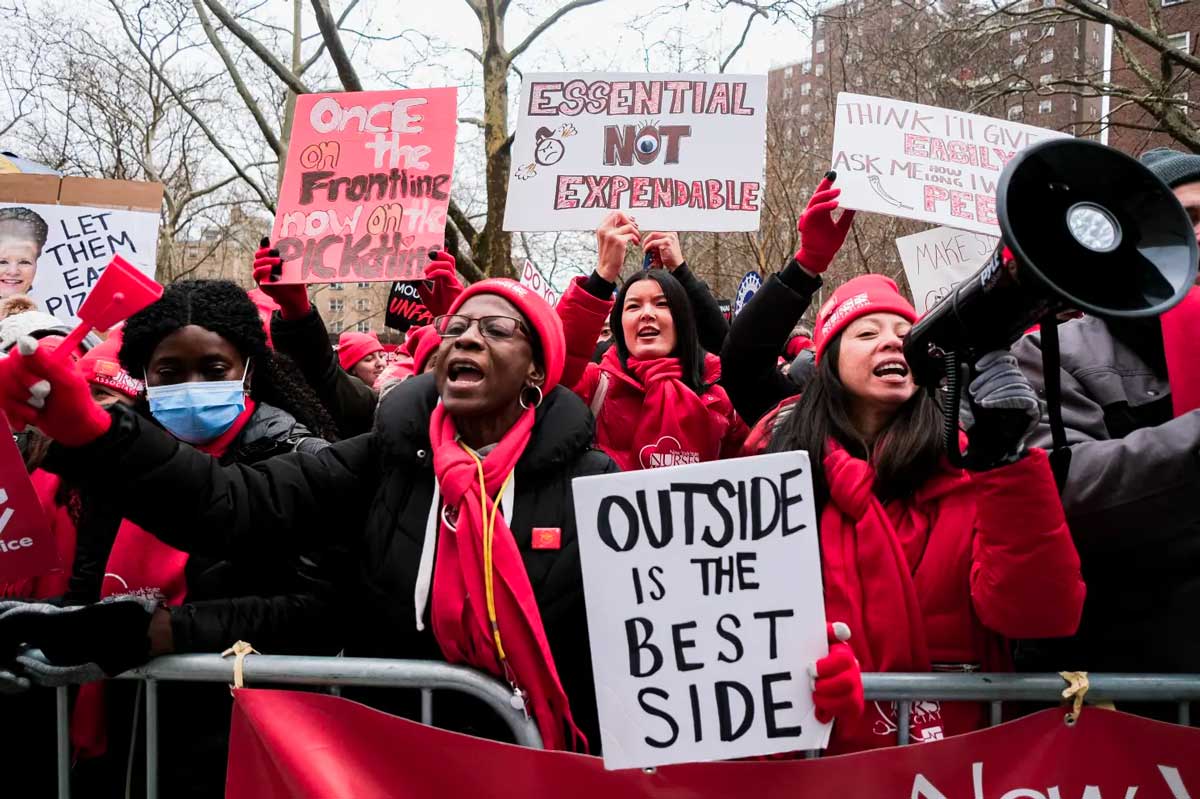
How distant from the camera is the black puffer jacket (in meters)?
1.89

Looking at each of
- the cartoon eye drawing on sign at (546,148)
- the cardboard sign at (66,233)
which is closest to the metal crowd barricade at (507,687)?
the cartoon eye drawing on sign at (546,148)

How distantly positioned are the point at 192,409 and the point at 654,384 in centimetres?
160

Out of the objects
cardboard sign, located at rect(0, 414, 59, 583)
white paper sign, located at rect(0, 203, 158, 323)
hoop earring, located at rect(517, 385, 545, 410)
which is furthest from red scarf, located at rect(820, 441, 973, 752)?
white paper sign, located at rect(0, 203, 158, 323)

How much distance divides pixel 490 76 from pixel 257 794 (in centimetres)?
1109

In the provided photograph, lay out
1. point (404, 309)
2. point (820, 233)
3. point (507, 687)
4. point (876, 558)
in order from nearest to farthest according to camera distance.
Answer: point (507, 687)
point (876, 558)
point (820, 233)
point (404, 309)

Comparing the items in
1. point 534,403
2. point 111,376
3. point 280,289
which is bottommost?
point 534,403

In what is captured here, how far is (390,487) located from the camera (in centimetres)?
213

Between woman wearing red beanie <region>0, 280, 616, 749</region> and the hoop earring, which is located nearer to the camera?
woman wearing red beanie <region>0, 280, 616, 749</region>

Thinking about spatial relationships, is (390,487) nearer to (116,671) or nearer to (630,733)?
(116,671)

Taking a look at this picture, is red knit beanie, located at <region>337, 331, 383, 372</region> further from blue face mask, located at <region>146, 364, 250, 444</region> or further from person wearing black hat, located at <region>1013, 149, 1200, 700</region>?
person wearing black hat, located at <region>1013, 149, 1200, 700</region>

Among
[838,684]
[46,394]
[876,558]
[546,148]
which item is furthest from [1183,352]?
[546,148]

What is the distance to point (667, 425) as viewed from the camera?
10.8 ft

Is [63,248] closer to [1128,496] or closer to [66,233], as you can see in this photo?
[66,233]

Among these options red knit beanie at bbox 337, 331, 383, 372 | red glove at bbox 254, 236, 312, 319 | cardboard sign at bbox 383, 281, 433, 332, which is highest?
cardboard sign at bbox 383, 281, 433, 332
